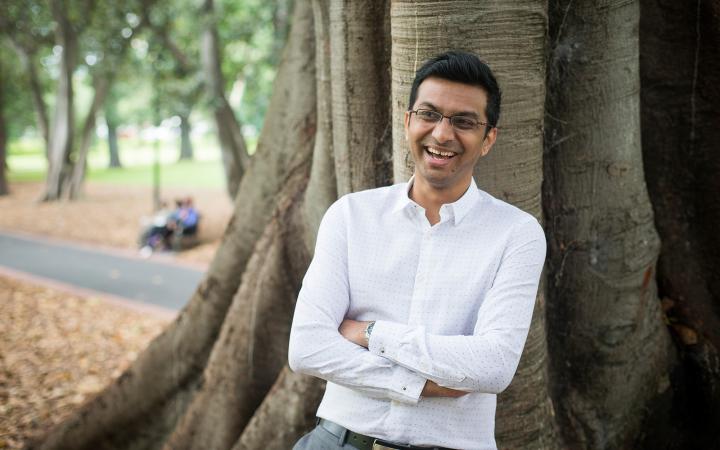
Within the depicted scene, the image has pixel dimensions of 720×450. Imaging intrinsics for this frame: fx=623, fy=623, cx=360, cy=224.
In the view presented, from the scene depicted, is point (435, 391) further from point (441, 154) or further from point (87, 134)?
point (87, 134)

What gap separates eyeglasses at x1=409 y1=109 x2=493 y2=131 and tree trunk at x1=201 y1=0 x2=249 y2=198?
494 inches

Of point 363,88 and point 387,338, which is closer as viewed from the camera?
point 387,338

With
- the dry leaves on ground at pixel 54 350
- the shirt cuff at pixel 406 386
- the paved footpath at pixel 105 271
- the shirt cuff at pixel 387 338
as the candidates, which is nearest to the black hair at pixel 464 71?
the shirt cuff at pixel 387 338

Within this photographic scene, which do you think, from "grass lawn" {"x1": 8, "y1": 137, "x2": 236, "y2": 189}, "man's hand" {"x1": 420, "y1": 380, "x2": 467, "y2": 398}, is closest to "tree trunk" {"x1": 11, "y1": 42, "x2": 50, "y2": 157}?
"grass lawn" {"x1": 8, "y1": 137, "x2": 236, "y2": 189}

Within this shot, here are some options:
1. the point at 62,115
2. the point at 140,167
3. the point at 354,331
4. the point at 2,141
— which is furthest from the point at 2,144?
the point at 354,331

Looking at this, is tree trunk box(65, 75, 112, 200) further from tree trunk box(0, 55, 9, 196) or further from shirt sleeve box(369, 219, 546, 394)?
shirt sleeve box(369, 219, 546, 394)

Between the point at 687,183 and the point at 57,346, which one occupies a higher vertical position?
the point at 687,183

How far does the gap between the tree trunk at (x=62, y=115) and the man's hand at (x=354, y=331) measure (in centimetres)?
1805

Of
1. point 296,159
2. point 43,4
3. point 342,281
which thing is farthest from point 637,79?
point 43,4

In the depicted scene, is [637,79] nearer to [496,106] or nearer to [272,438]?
[496,106]

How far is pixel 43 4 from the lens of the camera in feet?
59.3

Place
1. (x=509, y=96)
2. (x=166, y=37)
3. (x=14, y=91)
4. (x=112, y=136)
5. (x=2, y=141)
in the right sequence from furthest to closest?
(x=112, y=136) < (x=14, y=91) < (x=2, y=141) < (x=166, y=37) < (x=509, y=96)

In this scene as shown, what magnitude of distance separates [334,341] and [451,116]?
2.72 feet

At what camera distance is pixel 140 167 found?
45062mm
